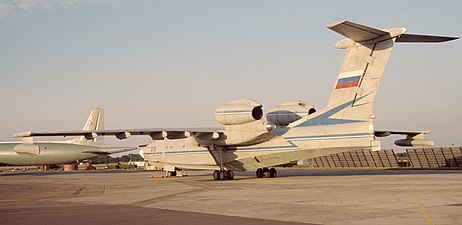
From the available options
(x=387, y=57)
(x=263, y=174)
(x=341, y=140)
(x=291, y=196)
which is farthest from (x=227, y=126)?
(x=291, y=196)

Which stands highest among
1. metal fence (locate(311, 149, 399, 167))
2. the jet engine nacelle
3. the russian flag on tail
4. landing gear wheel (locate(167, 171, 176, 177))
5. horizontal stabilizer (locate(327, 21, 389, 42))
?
horizontal stabilizer (locate(327, 21, 389, 42))

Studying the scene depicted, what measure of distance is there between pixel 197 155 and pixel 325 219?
950 inches

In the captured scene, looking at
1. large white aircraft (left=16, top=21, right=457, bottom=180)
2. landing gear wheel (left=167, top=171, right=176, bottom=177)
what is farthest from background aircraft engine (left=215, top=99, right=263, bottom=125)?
landing gear wheel (left=167, top=171, right=176, bottom=177)

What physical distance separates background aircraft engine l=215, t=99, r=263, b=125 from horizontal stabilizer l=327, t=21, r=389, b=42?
7.07 m

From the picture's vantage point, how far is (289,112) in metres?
33.4

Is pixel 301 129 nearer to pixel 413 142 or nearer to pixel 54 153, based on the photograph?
pixel 413 142

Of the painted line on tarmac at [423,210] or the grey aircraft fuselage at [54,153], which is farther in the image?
the grey aircraft fuselage at [54,153]

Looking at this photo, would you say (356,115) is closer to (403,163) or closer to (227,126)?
(227,126)

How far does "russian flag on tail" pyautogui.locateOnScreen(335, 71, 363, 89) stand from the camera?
25.8m

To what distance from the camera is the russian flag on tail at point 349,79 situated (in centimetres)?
2577

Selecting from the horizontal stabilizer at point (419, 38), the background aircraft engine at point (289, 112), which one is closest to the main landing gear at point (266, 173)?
the background aircraft engine at point (289, 112)

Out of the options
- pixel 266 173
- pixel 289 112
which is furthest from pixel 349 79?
pixel 266 173

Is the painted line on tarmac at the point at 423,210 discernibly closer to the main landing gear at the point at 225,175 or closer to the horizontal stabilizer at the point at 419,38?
the horizontal stabilizer at the point at 419,38

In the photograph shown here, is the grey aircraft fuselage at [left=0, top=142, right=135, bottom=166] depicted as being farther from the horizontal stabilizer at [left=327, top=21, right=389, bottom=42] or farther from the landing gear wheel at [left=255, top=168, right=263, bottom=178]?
the horizontal stabilizer at [left=327, top=21, right=389, bottom=42]
